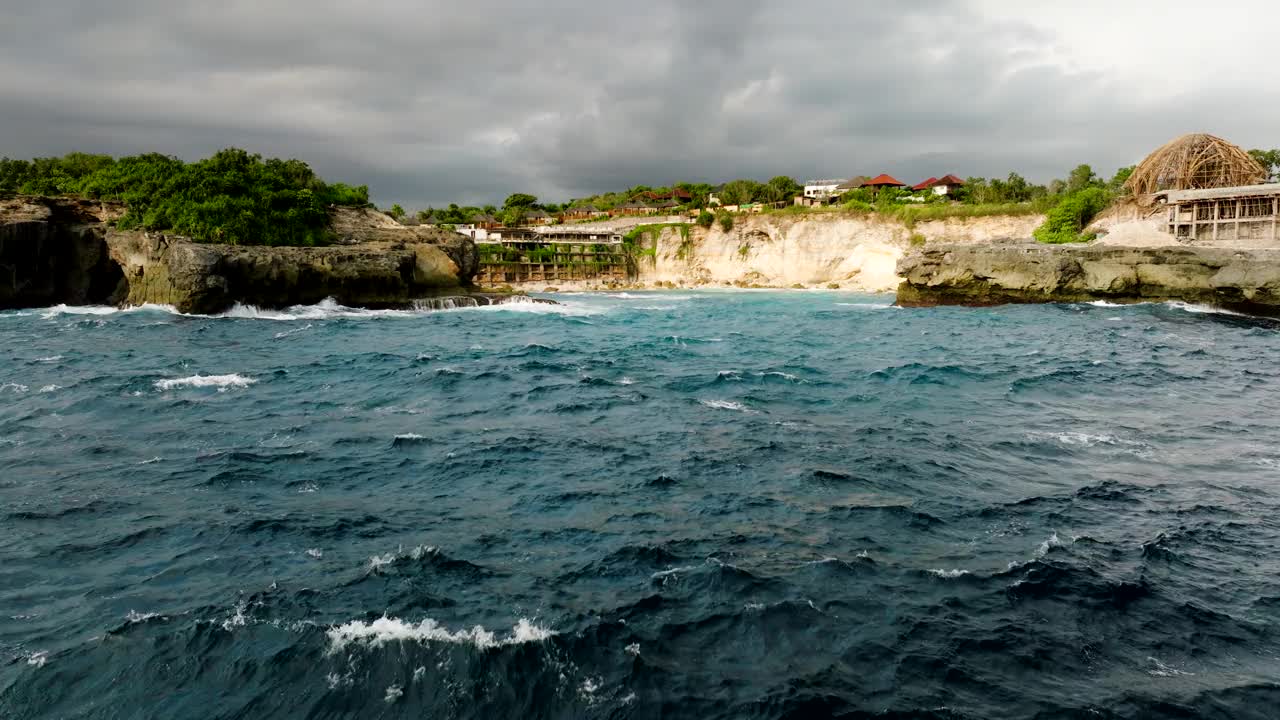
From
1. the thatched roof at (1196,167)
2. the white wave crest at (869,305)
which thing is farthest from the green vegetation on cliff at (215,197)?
the thatched roof at (1196,167)

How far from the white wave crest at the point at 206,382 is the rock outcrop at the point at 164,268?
86.4 feet

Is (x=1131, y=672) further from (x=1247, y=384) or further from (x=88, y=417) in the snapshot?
(x=88, y=417)

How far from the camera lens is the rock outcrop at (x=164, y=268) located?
48.2 meters

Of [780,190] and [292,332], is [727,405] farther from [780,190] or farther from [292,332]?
[780,190]

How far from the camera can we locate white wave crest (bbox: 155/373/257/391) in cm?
2374

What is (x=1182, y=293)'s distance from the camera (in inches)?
1886

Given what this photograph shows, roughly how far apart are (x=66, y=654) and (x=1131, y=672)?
39.6 feet

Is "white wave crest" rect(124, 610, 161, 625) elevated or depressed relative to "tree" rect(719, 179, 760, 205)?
depressed

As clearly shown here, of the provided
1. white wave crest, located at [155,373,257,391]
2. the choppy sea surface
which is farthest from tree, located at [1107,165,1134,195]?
white wave crest, located at [155,373,257,391]

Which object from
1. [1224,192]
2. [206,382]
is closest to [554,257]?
[1224,192]

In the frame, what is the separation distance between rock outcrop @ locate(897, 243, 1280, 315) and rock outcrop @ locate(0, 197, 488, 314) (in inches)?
1633

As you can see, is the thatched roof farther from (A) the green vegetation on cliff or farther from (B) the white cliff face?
(A) the green vegetation on cliff

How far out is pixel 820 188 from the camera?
130125 mm

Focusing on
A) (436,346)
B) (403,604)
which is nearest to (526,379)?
(436,346)
